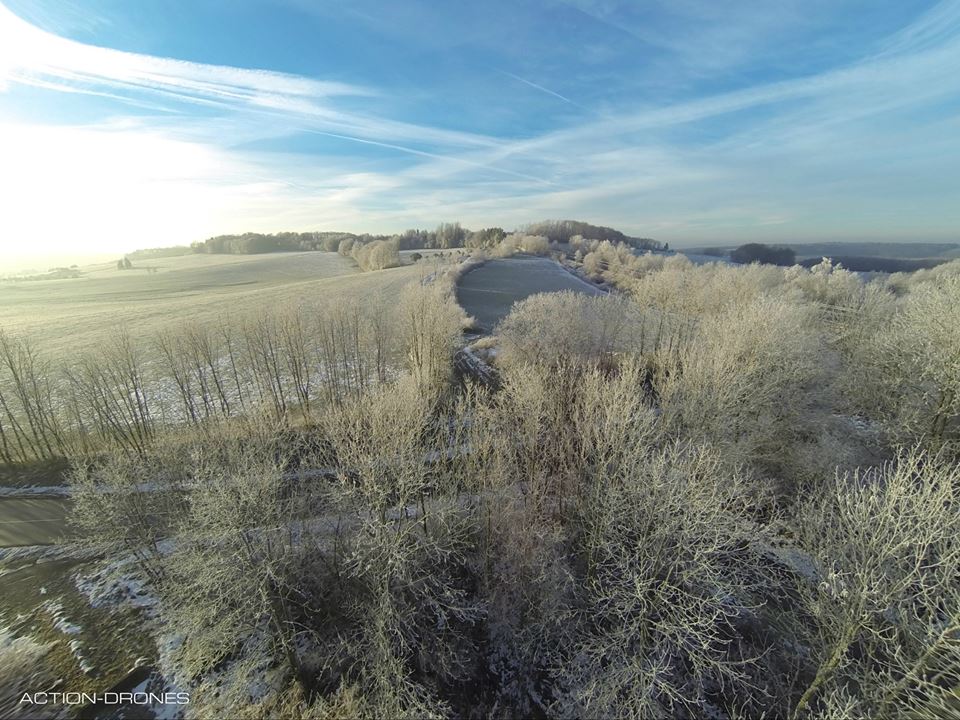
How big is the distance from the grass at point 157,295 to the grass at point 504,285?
9.19 meters

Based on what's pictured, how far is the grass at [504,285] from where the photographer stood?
52.8 m

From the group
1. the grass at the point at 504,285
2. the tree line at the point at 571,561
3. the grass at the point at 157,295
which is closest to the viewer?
the tree line at the point at 571,561

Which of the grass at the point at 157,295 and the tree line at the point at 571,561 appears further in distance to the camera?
the grass at the point at 157,295

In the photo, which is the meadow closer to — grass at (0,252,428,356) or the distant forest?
grass at (0,252,428,356)

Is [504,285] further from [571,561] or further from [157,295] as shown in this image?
[571,561]

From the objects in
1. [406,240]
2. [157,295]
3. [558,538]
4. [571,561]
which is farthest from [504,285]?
[406,240]

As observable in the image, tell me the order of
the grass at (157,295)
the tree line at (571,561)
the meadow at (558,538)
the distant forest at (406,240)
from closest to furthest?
the tree line at (571,561)
the meadow at (558,538)
the grass at (157,295)
the distant forest at (406,240)

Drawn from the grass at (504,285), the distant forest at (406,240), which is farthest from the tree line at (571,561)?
the distant forest at (406,240)

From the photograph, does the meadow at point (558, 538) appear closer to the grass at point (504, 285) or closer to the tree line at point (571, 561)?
the tree line at point (571, 561)

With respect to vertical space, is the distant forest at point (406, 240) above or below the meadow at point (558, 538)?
above

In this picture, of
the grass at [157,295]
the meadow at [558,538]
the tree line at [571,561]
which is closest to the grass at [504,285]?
the grass at [157,295]

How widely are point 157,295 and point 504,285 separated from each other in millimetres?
53936

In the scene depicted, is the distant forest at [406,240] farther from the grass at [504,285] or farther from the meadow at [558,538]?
the meadow at [558,538]

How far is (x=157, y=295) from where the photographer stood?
5938 centimetres
